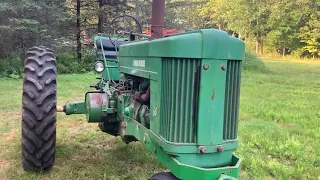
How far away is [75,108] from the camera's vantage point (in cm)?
416

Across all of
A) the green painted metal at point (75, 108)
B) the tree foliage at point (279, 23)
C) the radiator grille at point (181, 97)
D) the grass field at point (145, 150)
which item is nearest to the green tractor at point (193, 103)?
the radiator grille at point (181, 97)

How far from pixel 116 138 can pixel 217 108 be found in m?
2.91

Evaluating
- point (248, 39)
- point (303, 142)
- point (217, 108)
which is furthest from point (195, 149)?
point (248, 39)

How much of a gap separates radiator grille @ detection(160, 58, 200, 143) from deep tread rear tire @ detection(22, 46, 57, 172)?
1582mm

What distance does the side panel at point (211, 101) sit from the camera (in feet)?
7.68

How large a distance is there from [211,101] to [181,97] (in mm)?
207

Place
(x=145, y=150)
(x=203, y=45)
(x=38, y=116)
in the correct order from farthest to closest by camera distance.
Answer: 1. (x=145, y=150)
2. (x=38, y=116)
3. (x=203, y=45)

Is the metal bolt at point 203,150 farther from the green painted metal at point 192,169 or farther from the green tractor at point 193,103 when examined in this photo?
the green painted metal at point 192,169

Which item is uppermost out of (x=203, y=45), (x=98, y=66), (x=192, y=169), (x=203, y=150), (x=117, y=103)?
(x=203, y=45)

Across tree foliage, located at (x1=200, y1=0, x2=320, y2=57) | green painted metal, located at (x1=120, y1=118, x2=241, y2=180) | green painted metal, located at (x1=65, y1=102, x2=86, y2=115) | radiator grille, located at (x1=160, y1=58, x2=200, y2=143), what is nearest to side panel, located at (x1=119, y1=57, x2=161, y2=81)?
radiator grille, located at (x1=160, y1=58, x2=200, y2=143)

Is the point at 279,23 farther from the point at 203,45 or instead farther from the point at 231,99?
the point at 203,45

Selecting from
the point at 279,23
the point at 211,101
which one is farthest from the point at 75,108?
the point at 279,23

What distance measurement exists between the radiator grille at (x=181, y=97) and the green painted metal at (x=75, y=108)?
6.42ft

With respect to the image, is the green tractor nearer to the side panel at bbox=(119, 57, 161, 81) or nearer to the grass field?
the side panel at bbox=(119, 57, 161, 81)
